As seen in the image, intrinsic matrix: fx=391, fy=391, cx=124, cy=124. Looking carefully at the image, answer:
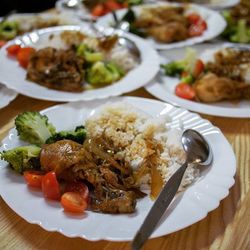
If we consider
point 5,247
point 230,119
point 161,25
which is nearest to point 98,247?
point 5,247

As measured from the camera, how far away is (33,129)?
1957 millimetres

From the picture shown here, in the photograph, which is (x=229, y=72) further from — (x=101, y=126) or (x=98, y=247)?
(x=98, y=247)

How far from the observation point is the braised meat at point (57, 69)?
267 cm

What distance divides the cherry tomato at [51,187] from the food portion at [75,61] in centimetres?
108

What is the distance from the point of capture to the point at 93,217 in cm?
156

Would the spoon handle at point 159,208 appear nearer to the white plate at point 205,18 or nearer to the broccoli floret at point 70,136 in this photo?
the broccoli floret at point 70,136

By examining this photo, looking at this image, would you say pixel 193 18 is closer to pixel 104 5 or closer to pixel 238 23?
pixel 238 23

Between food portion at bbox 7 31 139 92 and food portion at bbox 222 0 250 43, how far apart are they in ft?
3.57

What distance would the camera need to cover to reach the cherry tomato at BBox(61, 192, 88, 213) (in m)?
1.58

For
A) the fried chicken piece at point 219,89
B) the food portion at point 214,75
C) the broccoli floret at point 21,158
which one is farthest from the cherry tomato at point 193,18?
the broccoli floret at point 21,158

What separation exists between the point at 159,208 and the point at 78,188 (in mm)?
375

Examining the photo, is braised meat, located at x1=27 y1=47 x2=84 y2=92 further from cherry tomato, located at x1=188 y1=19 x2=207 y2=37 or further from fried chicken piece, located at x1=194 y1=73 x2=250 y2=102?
cherry tomato, located at x1=188 y1=19 x2=207 y2=37

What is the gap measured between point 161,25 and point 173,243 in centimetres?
247

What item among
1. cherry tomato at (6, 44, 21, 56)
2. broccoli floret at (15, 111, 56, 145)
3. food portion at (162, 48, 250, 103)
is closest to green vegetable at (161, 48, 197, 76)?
food portion at (162, 48, 250, 103)
